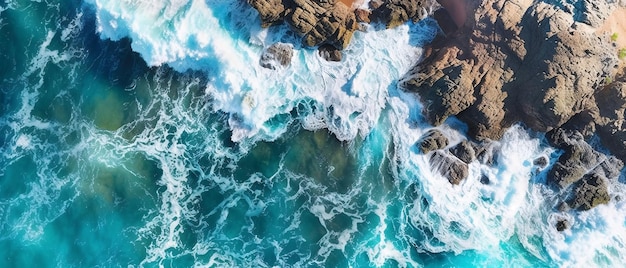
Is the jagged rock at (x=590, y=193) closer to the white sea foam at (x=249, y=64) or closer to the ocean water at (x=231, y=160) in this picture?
the ocean water at (x=231, y=160)

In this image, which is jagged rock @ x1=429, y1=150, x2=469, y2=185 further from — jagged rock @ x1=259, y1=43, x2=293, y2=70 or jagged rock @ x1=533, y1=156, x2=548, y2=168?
jagged rock @ x1=259, y1=43, x2=293, y2=70

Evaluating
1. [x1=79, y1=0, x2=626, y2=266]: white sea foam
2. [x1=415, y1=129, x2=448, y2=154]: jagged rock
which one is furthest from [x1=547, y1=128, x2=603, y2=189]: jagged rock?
[x1=415, y1=129, x2=448, y2=154]: jagged rock

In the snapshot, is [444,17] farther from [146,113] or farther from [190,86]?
[146,113]

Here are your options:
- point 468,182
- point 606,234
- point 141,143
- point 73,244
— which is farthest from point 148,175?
point 606,234

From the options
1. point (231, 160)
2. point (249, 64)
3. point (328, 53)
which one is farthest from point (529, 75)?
point (231, 160)

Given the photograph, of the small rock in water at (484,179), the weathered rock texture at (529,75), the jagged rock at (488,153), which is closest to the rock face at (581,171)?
the weathered rock texture at (529,75)

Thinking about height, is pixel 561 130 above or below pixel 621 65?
below

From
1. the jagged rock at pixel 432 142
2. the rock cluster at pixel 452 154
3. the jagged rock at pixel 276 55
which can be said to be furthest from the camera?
the jagged rock at pixel 276 55

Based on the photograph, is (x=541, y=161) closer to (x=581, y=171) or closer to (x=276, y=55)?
(x=581, y=171)
